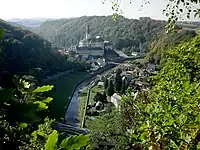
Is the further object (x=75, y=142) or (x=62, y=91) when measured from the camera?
(x=62, y=91)

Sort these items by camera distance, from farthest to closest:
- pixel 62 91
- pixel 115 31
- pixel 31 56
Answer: pixel 115 31, pixel 31 56, pixel 62 91

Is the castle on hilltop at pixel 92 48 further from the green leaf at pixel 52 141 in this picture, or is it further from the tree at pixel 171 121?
the green leaf at pixel 52 141

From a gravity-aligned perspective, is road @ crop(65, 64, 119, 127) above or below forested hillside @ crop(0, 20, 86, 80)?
below

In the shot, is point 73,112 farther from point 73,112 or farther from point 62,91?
point 62,91

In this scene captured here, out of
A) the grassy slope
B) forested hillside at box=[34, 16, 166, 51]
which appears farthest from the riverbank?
forested hillside at box=[34, 16, 166, 51]

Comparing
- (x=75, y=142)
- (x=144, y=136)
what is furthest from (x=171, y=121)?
(x=75, y=142)

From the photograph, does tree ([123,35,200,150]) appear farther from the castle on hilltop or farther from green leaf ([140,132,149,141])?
the castle on hilltop
